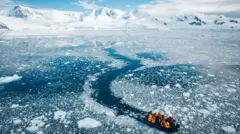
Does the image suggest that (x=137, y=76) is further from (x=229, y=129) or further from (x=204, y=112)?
(x=229, y=129)

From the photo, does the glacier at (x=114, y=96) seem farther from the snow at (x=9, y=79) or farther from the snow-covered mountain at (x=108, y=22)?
the snow-covered mountain at (x=108, y=22)

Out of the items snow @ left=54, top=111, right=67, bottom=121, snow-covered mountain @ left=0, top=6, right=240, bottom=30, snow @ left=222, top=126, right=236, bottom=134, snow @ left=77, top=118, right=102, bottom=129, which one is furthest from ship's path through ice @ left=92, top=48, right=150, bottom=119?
snow-covered mountain @ left=0, top=6, right=240, bottom=30

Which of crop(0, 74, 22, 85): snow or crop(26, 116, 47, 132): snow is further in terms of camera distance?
crop(0, 74, 22, 85): snow

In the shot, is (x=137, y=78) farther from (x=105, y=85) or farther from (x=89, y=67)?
(x=89, y=67)

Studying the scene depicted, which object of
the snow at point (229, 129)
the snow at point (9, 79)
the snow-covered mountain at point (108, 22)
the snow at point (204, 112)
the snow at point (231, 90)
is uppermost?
the snow-covered mountain at point (108, 22)

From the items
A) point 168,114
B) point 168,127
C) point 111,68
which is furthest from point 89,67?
point 168,127

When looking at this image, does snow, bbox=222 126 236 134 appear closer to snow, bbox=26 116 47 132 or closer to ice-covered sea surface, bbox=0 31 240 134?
ice-covered sea surface, bbox=0 31 240 134

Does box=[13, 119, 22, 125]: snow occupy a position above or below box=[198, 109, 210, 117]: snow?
below

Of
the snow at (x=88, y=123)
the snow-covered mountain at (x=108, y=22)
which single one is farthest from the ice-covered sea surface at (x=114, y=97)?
the snow-covered mountain at (x=108, y=22)
